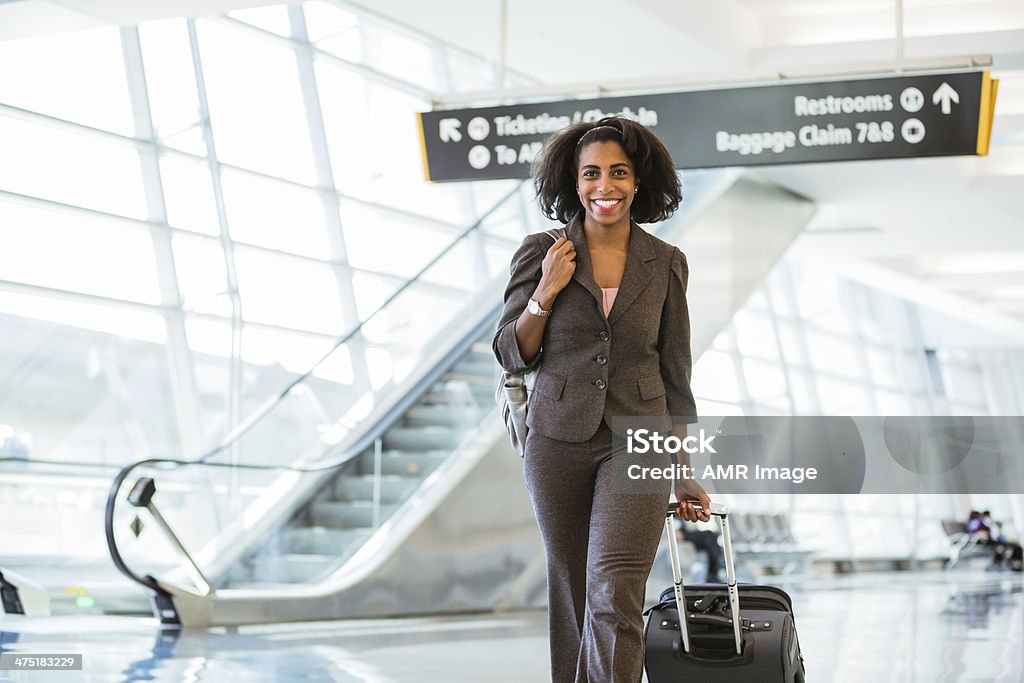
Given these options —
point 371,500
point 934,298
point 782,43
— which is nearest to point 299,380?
point 371,500

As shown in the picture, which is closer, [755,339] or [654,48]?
[654,48]

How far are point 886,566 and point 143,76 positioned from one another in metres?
Answer: 19.2

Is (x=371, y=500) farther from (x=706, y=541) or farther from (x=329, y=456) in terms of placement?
(x=706, y=541)

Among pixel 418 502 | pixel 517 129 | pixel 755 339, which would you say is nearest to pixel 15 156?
pixel 418 502

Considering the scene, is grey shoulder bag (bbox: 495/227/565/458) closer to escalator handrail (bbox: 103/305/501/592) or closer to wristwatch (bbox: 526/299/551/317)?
wristwatch (bbox: 526/299/551/317)

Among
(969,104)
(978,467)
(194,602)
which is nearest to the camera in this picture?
(978,467)

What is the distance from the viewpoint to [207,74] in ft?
48.7

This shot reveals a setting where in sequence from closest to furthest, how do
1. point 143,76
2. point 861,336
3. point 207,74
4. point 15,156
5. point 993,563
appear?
point 15,156 < point 143,76 < point 207,74 < point 993,563 < point 861,336

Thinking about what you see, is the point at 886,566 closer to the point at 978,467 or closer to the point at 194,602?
the point at 194,602

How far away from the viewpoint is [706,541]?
15016 millimetres

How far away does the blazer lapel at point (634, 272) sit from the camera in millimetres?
3121

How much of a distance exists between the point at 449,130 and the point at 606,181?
4.26 m

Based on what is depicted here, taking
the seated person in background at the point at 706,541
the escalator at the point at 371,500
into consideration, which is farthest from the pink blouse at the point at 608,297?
the seated person in background at the point at 706,541

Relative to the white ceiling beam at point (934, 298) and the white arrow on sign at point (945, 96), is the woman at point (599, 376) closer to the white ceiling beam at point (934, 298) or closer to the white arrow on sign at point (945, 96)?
the white arrow on sign at point (945, 96)
